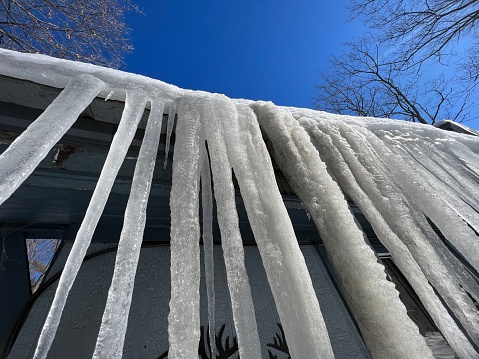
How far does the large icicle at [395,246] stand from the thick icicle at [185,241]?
21.4 inches

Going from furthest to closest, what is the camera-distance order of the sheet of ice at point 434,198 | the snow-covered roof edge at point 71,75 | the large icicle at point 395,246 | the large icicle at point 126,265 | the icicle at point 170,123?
the icicle at point 170,123 < the snow-covered roof edge at point 71,75 < the sheet of ice at point 434,198 < the large icicle at point 395,246 < the large icicle at point 126,265

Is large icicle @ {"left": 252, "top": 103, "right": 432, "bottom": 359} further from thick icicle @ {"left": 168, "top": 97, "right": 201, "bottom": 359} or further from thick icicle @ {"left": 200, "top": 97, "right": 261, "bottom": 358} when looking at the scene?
thick icicle @ {"left": 168, "top": 97, "right": 201, "bottom": 359}

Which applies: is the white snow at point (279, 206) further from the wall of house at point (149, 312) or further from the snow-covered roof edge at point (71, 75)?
the wall of house at point (149, 312)

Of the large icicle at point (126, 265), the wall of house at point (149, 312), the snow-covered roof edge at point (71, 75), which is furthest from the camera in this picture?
the wall of house at point (149, 312)

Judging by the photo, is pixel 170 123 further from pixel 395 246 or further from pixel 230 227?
pixel 395 246

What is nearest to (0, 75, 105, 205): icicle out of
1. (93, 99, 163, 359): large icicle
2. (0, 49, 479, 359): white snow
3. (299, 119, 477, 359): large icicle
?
(0, 49, 479, 359): white snow

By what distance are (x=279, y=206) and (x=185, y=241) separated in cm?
30

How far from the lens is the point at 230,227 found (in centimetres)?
82

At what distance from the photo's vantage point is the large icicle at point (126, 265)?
542 mm

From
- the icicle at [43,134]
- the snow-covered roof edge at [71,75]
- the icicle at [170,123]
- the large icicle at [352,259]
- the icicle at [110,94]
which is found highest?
the snow-covered roof edge at [71,75]

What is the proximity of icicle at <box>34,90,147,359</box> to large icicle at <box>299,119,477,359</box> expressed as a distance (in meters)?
0.77

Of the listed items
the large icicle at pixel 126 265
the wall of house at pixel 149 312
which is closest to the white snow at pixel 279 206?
the large icicle at pixel 126 265

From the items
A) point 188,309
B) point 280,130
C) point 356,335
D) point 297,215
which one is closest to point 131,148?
point 280,130

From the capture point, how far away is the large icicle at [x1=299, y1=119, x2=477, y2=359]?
0.70 meters
